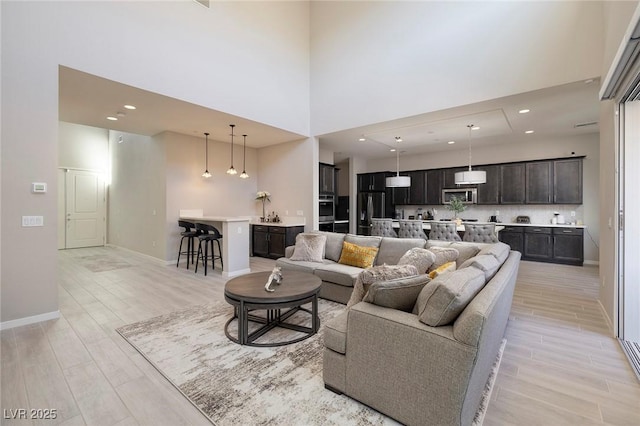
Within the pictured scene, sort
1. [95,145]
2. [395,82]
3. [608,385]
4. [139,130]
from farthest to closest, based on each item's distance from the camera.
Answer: [95,145]
[139,130]
[395,82]
[608,385]

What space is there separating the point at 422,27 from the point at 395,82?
95 cm

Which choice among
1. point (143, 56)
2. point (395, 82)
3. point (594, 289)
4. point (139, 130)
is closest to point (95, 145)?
point (139, 130)

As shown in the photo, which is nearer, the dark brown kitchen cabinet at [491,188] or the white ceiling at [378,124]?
the white ceiling at [378,124]

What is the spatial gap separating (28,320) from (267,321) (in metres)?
2.72

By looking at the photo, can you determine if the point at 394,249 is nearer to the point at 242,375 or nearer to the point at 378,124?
the point at 242,375

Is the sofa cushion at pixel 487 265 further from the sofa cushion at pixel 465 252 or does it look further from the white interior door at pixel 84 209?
the white interior door at pixel 84 209

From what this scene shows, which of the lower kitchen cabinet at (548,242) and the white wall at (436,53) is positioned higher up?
the white wall at (436,53)

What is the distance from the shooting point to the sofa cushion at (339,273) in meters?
3.63

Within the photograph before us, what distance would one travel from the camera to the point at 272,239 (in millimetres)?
6922

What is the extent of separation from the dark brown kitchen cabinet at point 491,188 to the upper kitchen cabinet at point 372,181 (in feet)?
9.11

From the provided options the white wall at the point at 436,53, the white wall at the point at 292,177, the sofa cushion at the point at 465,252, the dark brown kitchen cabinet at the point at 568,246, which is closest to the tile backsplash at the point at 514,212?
the dark brown kitchen cabinet at the point at 568,246

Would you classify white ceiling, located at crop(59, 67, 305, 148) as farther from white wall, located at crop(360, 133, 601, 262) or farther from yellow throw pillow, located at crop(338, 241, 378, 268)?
white wall, located at crop(360, 133, 601, 262)

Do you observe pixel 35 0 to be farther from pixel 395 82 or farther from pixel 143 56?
pixel 395 82

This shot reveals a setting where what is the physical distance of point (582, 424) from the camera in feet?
5.68
